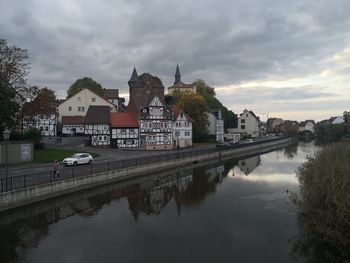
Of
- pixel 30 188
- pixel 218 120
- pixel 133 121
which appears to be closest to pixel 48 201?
pixel 30 188

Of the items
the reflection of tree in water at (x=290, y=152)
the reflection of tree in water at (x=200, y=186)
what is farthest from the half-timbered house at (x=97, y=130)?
the reflection of tree in water at (x=290, y=152)

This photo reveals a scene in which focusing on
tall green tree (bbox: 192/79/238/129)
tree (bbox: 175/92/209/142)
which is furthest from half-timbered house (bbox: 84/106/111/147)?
tall green tree (bbox: 192/79/238/129)

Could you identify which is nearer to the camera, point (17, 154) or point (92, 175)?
point (92, 175)

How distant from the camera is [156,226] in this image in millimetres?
22812

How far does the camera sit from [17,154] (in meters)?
38.0

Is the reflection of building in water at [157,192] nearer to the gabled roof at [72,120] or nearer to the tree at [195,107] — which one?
the tree at [195,107]

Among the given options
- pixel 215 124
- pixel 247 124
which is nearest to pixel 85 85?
pixel 215 124

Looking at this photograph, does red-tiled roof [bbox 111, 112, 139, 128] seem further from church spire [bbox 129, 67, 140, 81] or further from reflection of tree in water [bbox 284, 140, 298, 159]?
reflection of tree in water [bbox 284, 140, 298, 159]

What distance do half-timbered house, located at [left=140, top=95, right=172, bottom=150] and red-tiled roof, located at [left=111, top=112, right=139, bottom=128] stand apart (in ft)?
5.72

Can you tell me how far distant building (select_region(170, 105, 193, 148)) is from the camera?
2717 inches

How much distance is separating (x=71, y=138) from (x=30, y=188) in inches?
1737

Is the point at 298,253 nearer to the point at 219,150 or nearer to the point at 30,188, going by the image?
the point at 30,188

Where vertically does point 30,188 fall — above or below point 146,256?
above

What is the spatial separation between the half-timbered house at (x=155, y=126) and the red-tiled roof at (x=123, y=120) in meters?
1.74
